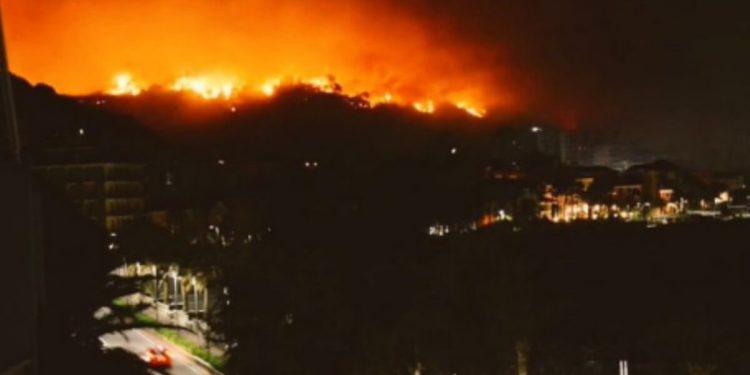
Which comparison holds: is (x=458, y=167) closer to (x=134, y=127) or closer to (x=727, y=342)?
(x=727, y=342)

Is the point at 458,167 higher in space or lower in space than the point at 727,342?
higher

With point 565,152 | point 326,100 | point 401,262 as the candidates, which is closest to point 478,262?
point 401,262

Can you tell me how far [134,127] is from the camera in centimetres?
4381

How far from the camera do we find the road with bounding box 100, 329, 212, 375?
12.1m

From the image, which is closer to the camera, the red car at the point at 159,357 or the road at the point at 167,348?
the red car at the point at 159,357

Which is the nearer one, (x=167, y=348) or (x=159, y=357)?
(x=159, y=357)

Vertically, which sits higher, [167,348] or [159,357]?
[159,357]

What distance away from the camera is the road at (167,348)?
39.6 ft

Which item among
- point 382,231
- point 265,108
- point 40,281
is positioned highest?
point 265,108

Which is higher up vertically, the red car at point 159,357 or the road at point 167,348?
the red car at point 159,357

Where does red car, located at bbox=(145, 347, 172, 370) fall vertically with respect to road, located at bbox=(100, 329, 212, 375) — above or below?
above

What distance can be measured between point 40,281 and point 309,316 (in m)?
6.43

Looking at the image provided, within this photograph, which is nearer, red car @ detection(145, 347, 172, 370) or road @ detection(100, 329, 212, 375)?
red car @ detection(145, 347, 172, 370)

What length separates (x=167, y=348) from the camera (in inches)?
544
